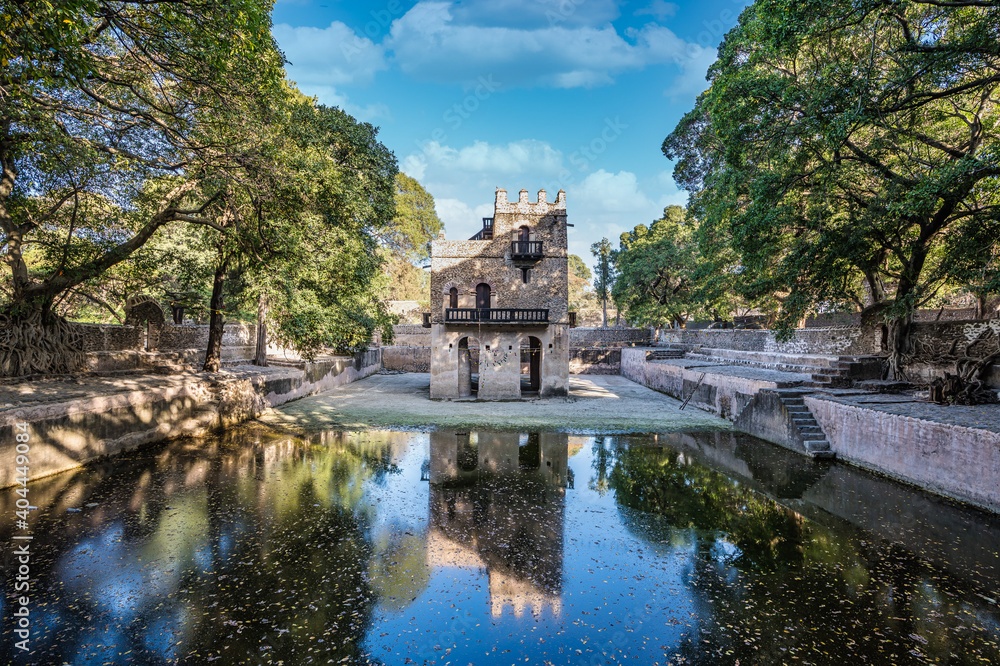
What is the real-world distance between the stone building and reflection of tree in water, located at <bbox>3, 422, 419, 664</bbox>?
10786mm

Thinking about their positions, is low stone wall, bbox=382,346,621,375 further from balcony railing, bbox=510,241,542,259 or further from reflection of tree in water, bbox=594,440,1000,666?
reflection of tree in water, bbox=594,440,1000,666

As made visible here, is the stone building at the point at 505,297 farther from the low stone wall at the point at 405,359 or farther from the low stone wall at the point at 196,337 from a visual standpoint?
the low stone wall at the point at 405,359

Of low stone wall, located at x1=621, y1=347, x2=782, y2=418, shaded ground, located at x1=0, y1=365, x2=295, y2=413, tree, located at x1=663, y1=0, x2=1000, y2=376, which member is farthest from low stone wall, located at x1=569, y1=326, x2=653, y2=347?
shaded ground, located at x1=0, y1=365, x2=295, y2=413

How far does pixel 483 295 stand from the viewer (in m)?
20.2

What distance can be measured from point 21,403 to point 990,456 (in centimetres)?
1742

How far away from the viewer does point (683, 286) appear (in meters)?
30.9

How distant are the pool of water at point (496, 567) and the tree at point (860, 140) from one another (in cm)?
649

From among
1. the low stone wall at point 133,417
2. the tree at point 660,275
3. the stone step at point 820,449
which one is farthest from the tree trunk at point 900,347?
the low stone wall at point 133,417

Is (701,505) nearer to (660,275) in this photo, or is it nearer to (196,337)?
(196,337)

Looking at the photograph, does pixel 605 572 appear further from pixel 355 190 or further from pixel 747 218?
pixel 355 190

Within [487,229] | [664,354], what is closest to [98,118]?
[487,229]

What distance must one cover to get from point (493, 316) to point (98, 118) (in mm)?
13420

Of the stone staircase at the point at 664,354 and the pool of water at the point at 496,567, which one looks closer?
the pool of water at the point at 496,567

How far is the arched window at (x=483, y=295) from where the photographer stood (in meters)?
20.2
